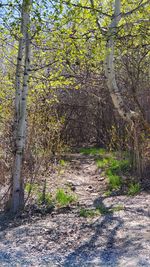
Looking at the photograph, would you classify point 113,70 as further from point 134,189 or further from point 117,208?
point 117,208

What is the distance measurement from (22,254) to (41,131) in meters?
3.17

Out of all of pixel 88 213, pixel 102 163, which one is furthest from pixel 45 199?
pixel 102 163

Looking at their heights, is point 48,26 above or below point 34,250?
above

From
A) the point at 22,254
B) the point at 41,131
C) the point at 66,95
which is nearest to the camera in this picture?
the point at 22,254

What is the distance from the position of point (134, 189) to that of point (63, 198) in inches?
51.5

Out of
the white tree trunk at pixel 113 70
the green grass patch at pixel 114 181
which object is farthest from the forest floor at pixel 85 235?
the white tree trunk at pixel 113 70

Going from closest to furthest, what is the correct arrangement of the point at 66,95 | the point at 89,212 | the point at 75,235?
the point at 75,235
the point at 89,212
the point at 66,95

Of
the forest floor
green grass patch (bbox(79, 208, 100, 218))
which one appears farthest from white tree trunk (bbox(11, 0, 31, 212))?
Answer: green grass patch (bbox(79, 208, 100, 218))

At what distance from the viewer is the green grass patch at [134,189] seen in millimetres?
5894

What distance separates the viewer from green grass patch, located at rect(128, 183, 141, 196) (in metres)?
5.89

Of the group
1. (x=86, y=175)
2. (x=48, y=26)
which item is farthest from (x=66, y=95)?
(x=48, y=26)

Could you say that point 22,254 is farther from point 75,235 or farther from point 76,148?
point 76,148

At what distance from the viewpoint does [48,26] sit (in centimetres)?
491

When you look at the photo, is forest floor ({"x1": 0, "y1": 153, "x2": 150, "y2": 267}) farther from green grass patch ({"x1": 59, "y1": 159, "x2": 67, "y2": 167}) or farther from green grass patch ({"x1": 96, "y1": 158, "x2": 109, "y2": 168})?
green grass patch ({"x1": 59, "y1": 159, "x2": 67, "y2": 167})
